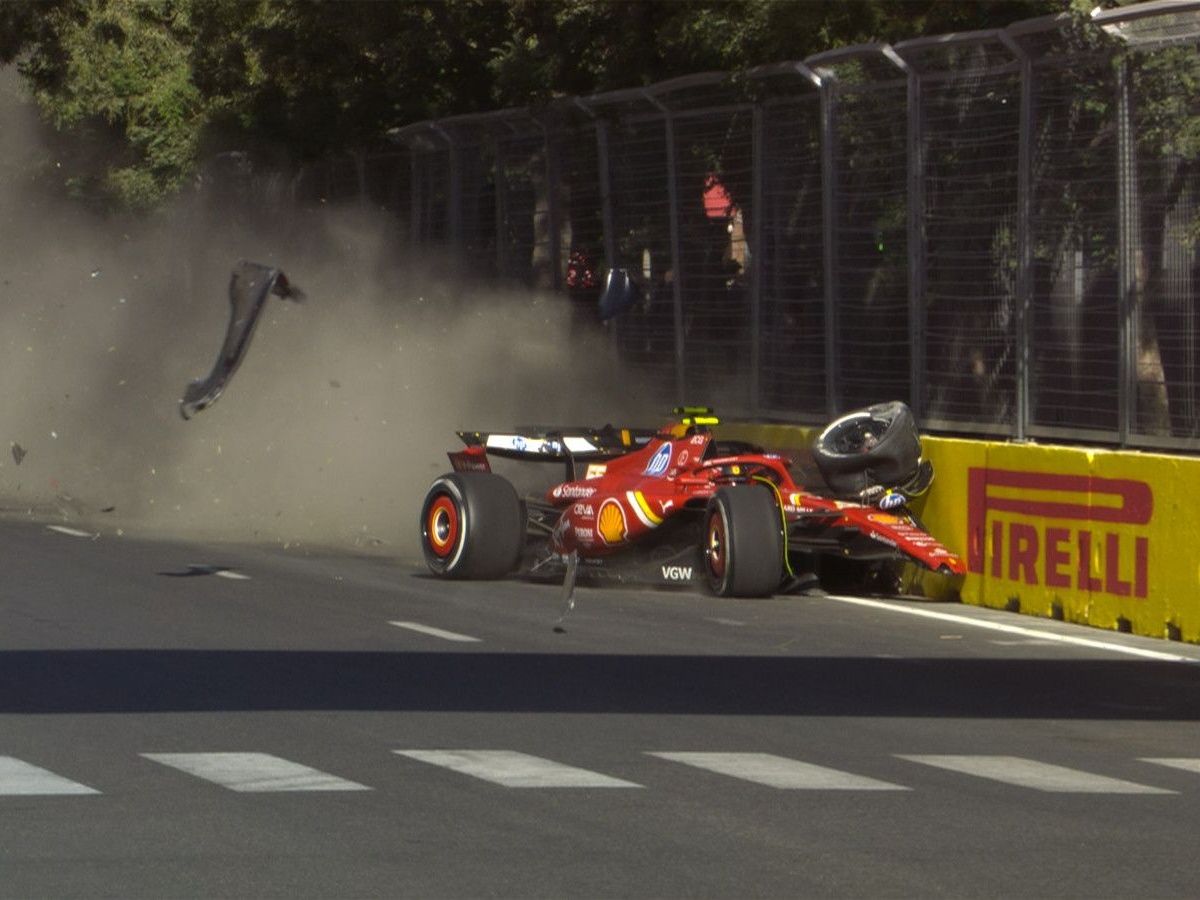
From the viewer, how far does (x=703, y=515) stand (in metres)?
15.2

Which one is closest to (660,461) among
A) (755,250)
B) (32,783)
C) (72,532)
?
(755,250)

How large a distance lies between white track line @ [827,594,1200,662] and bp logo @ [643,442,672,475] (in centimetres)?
137

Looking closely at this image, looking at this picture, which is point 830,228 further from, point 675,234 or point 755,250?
point 675,234

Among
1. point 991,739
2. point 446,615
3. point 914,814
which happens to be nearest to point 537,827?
point 914,814

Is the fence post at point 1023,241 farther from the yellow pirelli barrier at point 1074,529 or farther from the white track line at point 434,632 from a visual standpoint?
the white track line at point 434,632

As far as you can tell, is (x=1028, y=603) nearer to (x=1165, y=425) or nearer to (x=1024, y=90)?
(x=1165, y=425)

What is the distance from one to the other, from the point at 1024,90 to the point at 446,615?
527 cm

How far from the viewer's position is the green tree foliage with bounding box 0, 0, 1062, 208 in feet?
69.0

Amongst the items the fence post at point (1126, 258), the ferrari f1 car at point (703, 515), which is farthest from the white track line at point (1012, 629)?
the fence post at point (1126, 258)

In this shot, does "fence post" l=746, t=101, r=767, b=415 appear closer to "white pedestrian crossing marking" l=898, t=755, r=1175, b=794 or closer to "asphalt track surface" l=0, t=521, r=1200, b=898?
"asphalt track surface" l=0, t=521, r=1200, b=898

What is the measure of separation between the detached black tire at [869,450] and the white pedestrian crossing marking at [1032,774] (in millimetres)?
6554

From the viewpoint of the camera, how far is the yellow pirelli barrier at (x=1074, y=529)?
13430 mm

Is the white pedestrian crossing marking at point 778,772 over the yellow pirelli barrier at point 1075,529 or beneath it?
beneath

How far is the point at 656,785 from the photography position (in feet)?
26.6
